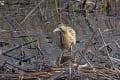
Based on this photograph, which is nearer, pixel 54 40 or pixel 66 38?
pixel 66 38

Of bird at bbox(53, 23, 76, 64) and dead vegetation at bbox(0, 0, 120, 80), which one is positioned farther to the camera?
bird at bbox(53, 23, 76, 64)

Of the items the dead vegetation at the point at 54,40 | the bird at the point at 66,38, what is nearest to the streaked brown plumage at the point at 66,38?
the bird at the point at 66,38

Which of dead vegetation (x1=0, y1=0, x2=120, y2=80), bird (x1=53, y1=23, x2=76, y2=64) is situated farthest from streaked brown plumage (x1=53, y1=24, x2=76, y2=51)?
dead vegetation (x1=0, y1=0, x2=120, y2=80)

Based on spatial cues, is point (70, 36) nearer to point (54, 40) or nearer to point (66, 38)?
point (66, 38)

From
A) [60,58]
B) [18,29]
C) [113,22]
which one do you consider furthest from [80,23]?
[60,58]

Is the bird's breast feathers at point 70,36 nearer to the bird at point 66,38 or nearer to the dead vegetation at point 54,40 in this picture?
the bird at point 66,38

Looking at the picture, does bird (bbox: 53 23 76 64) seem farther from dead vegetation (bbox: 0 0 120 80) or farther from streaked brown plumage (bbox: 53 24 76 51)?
dead vegetation (bbox: 0 0 120 80)

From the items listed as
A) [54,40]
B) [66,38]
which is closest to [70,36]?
[66,38]

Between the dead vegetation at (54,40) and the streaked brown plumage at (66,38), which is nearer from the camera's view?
the dead vegetation at (54,40)

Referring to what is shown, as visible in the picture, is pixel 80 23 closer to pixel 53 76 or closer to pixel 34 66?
pixel 34 66

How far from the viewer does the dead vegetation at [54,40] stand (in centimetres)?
513

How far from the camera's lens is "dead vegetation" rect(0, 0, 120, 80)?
513cm

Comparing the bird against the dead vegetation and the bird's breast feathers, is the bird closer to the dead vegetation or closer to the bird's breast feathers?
the bird's breast feathers

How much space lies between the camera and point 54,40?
7.80m
